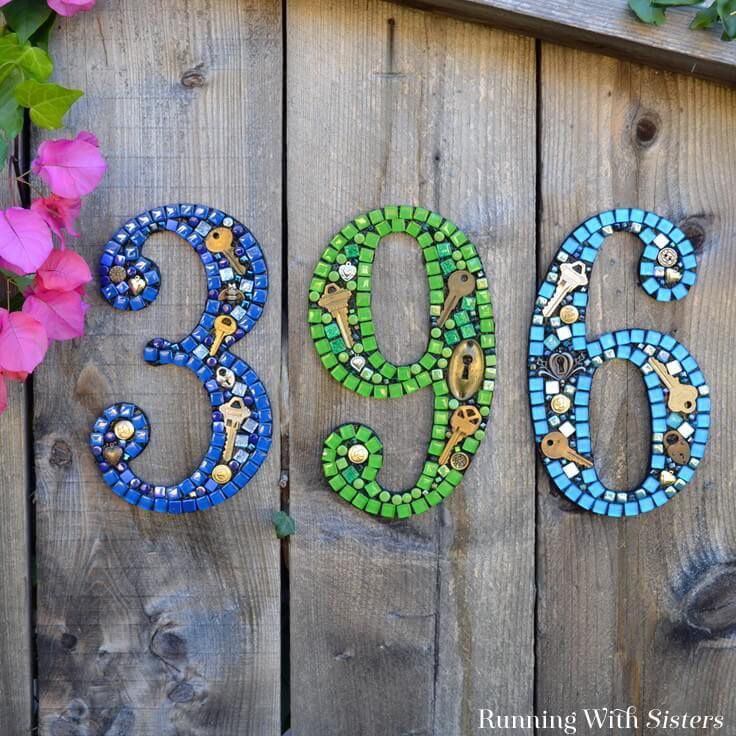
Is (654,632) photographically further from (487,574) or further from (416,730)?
(416,730)

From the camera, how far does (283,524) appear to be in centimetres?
115

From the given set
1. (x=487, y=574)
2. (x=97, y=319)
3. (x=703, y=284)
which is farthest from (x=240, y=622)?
(x=703, y=284)

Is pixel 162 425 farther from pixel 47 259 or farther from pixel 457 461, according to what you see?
pixel 457 461

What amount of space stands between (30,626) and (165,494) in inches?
9.9

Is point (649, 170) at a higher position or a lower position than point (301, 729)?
higher

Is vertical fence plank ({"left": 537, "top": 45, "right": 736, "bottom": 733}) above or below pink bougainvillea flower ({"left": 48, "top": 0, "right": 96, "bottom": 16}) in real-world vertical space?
below

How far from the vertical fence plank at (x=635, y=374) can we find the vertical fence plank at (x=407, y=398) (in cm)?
4

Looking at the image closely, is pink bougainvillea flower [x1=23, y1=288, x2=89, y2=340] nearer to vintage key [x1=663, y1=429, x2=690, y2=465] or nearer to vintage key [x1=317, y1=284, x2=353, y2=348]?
vintage key [x1=317, y1=284, x2=353, y2=348]

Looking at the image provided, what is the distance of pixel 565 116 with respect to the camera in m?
1.16

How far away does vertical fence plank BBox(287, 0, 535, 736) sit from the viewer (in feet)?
3.77

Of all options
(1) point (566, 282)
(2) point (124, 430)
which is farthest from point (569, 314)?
(2) point (124, 430)

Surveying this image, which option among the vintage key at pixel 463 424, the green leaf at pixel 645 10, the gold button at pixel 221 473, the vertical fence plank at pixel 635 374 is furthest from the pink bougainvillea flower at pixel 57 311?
the green leaf at pixel 645 10

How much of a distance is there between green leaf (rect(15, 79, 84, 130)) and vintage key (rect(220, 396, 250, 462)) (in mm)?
378

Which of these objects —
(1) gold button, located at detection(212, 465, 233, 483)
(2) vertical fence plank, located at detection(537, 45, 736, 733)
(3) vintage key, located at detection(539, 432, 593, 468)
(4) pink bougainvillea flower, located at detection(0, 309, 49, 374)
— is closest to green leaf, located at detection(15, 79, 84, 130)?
(4) pink bougainvillea flower, located at detection(0, 309, 49, 374)
